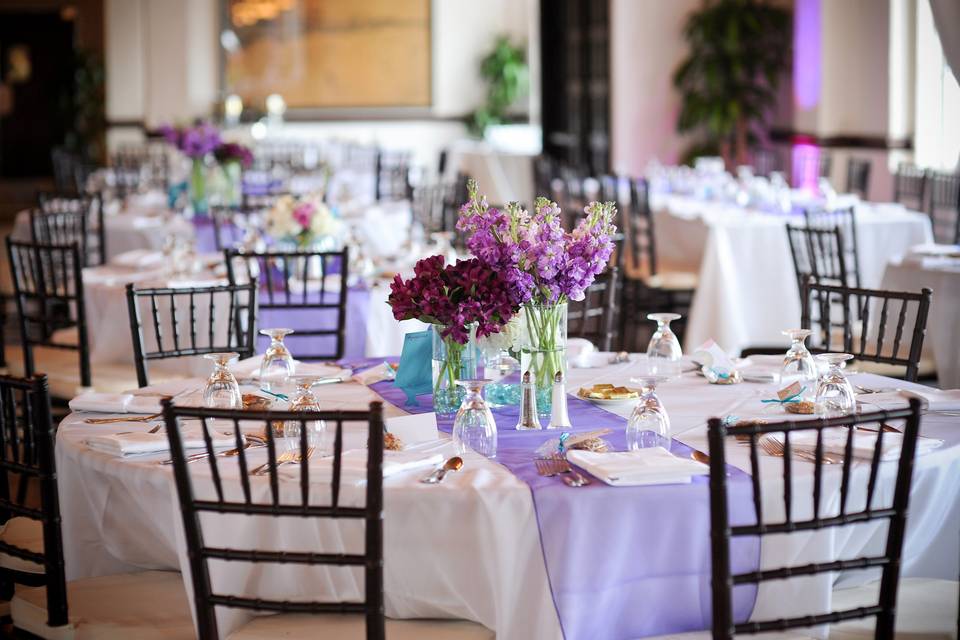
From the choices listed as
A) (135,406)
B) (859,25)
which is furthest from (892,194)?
(135,406)

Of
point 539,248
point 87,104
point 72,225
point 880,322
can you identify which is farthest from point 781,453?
point 87,104

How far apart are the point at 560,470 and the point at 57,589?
43.7 inches

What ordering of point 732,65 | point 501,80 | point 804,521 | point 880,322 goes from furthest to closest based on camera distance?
1. point 501,80
2. point 732,65
3. point 880,322
4. point 804,521

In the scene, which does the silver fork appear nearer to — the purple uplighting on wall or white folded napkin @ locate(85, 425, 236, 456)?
white folded napkin @ locate(85, 425, 236, 456)

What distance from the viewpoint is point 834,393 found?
3.09m

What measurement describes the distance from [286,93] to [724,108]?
7191 millimetres

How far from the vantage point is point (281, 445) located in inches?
118

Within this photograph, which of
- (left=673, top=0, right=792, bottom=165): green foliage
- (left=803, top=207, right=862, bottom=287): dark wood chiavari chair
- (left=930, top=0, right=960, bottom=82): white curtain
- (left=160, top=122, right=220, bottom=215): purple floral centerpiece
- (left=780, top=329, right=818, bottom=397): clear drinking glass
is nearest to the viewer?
(left=780, top=329, right=818, bottom=397): clear drinking glass

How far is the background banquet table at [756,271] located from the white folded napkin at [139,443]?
15.3ft

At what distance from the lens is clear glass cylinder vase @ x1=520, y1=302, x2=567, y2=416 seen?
3227 millimetres

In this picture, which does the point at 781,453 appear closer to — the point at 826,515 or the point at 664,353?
the point at 826,515

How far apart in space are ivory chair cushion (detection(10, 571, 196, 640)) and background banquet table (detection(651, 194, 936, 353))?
473 centimetres

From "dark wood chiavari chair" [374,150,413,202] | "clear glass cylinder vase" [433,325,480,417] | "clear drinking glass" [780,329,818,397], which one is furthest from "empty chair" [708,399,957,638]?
"dark wood chiavari chair" [374,150,413,202]

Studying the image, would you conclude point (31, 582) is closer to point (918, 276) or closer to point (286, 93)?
point (918, 276)
